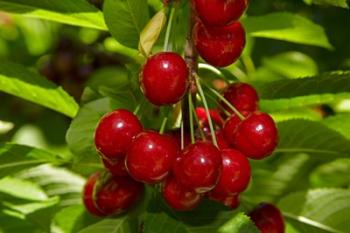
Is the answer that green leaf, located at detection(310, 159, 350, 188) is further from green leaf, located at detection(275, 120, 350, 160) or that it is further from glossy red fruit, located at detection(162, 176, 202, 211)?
glossy red fruit, located at detection(162, 176, 202, 211)

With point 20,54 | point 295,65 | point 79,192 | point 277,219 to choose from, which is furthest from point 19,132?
point 277,219

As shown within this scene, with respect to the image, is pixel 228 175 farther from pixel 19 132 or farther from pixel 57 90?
pixel 19 132

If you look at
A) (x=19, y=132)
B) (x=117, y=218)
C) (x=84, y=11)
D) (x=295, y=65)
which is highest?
(x=84, y=11)

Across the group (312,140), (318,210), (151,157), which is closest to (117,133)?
(151,157)

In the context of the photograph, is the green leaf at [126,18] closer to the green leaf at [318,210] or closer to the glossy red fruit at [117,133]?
the glossy red fruit at [117,133]

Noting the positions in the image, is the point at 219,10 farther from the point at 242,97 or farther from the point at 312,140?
the point at 312,140

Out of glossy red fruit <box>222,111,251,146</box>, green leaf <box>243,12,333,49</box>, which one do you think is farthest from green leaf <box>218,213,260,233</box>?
green leaf <box>243,12,333,49</box>

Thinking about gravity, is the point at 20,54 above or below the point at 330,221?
below
